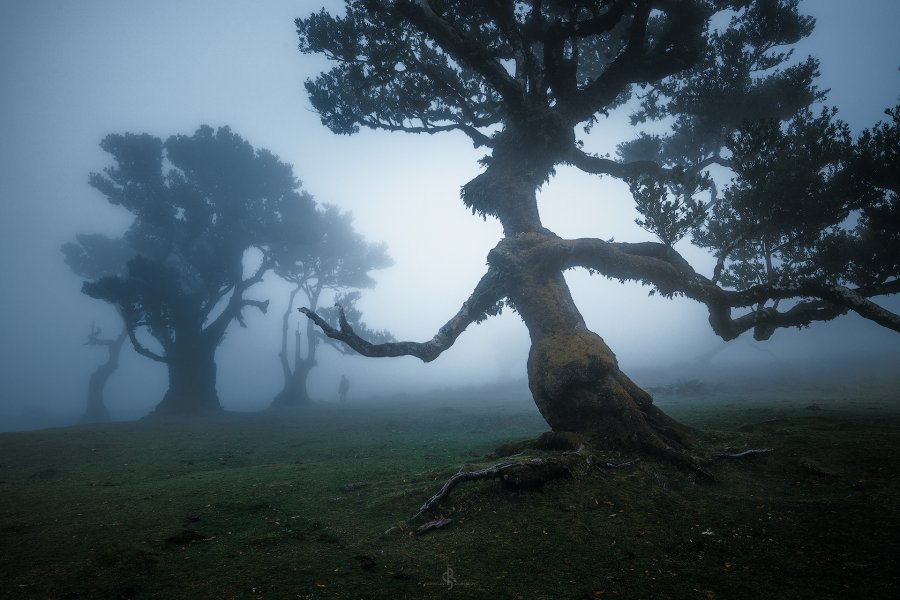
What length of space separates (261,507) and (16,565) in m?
3.14

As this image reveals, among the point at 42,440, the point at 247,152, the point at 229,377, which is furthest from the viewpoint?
the point at 229,377

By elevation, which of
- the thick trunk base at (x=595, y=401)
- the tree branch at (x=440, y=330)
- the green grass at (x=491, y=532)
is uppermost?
the tree branch at (x=440, y=330)

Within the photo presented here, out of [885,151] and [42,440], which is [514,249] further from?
[42,440]

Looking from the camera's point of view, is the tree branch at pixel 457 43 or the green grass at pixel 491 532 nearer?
the green grass at pixel 491 532

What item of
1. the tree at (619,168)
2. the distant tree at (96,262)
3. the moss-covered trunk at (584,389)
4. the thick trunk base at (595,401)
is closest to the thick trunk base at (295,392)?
the distant tree at (96,262)

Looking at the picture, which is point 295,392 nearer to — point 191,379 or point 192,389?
point 192,389

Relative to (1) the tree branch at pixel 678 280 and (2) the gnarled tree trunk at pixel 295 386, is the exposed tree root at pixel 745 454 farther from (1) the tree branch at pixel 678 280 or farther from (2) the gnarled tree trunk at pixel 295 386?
(2) the gnarled tree trunk at pixel 295 386

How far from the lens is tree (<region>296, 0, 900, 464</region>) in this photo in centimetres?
1036

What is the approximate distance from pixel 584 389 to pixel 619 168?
12338 mm

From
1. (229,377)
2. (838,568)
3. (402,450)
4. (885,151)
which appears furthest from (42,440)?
(229,377)

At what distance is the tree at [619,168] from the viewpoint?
408 inches

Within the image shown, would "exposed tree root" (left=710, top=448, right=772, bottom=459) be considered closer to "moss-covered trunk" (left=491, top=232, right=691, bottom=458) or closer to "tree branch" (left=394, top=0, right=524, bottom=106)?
"moss-covered trunk" (left=491, top=232, right=691, bottom=458)

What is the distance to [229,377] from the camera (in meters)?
171

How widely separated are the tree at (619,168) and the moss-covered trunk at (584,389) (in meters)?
0.04
